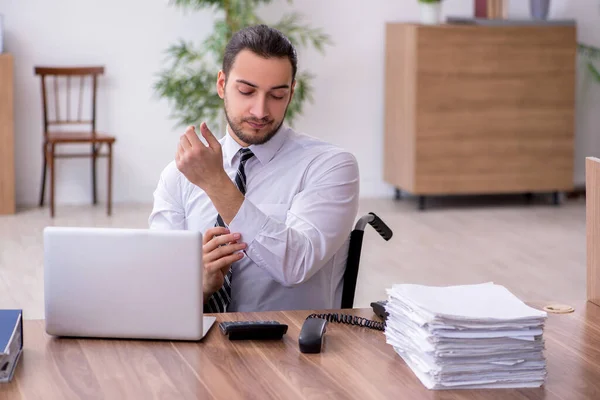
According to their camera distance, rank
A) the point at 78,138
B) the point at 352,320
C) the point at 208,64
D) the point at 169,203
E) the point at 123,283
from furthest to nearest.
Answer: the point at 208,64
the point at 78,138
the point at 169,203
the point at 352,320
the point at 123,283

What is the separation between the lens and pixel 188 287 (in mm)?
1909

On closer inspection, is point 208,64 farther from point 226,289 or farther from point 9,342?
point 9,342

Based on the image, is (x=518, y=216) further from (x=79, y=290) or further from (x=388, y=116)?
(x=79, y=290)

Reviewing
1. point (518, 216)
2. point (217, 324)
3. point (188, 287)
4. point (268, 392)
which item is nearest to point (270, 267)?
point (217, 324)

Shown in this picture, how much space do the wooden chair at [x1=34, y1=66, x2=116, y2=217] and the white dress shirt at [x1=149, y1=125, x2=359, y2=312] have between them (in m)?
3.84

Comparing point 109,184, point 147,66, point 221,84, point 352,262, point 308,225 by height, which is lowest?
point 109,184

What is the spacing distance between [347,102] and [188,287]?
541 centimetres

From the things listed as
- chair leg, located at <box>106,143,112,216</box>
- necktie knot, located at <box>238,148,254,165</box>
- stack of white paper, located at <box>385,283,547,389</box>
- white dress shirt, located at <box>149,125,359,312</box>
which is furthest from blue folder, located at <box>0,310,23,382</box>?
chair leg, located at <box>106,143,112,216</box>

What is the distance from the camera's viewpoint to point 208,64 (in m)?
6.93

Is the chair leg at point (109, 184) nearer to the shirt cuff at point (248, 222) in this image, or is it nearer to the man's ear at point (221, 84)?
the man's ear at point (221, 84)

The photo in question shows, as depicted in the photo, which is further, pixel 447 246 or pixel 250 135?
pixel 447 246

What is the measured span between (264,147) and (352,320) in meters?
0.64

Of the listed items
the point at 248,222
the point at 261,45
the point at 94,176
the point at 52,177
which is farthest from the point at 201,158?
the point at 94,176

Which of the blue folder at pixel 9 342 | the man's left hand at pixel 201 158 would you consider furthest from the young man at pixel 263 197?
the blue folder at pixel 9 342
